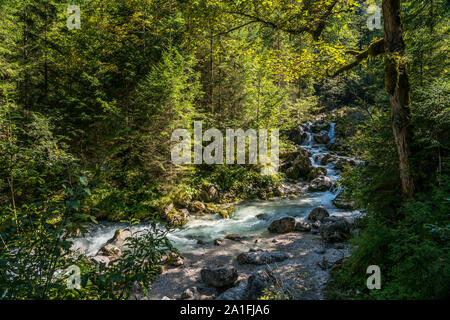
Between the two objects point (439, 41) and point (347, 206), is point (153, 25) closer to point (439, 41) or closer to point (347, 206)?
point (439, 41)

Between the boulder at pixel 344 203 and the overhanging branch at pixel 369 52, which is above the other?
the overhanging branch at pixel 369 52

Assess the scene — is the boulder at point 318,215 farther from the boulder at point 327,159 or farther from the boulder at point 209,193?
the boulder at point 327,159

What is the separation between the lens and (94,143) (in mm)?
11312

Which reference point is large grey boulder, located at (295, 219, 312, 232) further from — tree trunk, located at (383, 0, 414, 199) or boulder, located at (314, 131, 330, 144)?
boulder, located at (314, 131, 330, 144)

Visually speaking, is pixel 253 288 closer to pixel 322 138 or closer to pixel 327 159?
pixel 327 159

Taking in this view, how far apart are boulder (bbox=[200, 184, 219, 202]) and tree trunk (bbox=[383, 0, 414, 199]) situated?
29.8ft

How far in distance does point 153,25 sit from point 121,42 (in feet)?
7.02

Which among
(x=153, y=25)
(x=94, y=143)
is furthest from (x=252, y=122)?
(x=94, y=143)

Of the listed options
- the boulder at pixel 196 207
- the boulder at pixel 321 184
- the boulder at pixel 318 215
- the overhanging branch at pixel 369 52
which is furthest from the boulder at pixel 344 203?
the overhanging branch at pixel 369 52

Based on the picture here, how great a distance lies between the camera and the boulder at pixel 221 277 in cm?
501

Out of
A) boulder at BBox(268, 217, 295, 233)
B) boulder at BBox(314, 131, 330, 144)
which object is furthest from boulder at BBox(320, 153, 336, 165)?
boulder at BBox(268, 217, 295, 233)

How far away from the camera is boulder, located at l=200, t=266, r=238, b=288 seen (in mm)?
5012

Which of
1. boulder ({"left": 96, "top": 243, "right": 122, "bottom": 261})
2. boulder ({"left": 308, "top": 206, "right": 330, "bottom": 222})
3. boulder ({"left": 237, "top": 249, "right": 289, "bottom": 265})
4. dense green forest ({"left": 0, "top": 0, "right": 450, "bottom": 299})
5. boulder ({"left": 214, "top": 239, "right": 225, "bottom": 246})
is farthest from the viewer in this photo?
boulder ({"left": 308, "top": 206, "right": 330, "bottom": 222})

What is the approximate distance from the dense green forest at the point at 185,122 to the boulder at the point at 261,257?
166 centimetres
